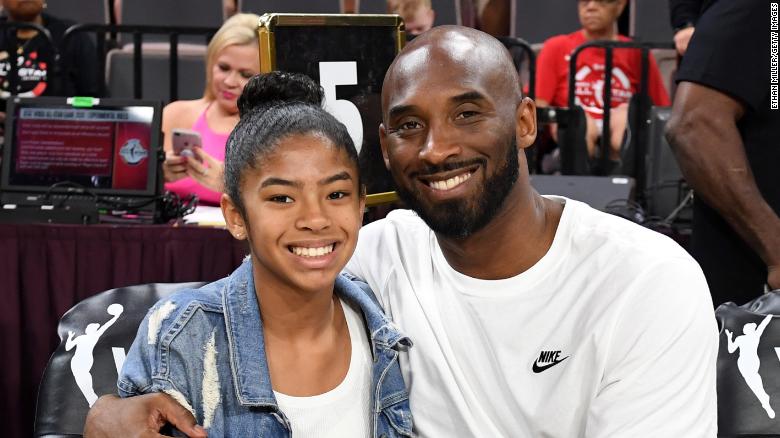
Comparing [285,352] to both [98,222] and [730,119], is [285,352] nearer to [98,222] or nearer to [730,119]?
[730,119]

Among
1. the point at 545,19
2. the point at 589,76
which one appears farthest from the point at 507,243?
the point at 545,19

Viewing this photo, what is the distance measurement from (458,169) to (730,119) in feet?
3.85

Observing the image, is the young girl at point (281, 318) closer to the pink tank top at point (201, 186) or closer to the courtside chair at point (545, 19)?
the pink tank top at point (201, 186)

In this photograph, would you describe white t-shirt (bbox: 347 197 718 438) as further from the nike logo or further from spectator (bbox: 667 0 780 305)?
spectator (bbox: 667 0 780 305)

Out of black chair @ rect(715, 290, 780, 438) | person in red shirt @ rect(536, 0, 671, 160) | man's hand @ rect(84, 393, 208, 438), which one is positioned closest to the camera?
man's hand @ rect(84, 393, 208, 438)

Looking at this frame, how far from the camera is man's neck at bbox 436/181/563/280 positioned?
83.2 inches

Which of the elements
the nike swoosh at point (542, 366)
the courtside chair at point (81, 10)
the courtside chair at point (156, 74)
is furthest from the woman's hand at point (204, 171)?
the nike swoosh at point (542, 366)

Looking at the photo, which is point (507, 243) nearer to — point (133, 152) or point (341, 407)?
point (341, 407)

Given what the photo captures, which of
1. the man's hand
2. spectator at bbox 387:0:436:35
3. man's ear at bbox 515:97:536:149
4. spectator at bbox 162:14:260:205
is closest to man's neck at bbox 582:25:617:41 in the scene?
spectator at bbox 387:0:436:35

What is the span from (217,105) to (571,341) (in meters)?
3.23

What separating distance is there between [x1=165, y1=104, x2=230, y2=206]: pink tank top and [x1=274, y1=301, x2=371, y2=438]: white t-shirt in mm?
2370

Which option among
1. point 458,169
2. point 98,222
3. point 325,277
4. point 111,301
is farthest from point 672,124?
point 98,222

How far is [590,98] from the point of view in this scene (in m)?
5.70

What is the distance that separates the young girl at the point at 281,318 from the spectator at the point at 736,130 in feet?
4.02
